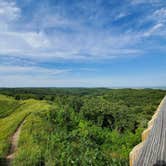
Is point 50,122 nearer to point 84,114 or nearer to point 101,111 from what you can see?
point 84,114

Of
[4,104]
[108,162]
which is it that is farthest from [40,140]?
[4,104]

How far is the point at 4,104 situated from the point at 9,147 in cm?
3237

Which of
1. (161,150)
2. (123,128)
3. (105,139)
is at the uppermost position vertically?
(161,150)

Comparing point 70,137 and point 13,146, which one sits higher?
point 70,137

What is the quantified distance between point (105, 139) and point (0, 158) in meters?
9.93

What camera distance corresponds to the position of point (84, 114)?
32.0 m

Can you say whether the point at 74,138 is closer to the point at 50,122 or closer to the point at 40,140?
the point at 40,140

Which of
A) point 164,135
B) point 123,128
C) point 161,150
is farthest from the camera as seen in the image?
point 123,128

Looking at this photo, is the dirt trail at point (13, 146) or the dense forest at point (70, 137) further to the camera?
the dirt trail at point (13, 146)

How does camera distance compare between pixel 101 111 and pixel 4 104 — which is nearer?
pixel 101 111

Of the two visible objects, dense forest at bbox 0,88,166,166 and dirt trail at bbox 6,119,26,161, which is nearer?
dense forest at bbox 0,88,166,166

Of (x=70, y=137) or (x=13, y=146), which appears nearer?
(x=70, y=137)

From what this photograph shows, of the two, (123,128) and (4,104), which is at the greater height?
(4,104)

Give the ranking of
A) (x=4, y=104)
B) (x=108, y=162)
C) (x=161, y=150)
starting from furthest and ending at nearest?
1. (x=4, y=104)
2. (x=108, y=162)
3. (x=161, y=150)
